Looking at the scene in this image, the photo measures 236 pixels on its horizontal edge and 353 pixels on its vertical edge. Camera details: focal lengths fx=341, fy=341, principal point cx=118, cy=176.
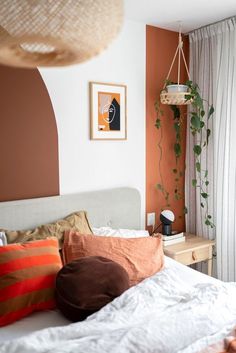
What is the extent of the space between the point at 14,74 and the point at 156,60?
4.18ft

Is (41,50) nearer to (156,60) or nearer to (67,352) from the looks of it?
(67,352)

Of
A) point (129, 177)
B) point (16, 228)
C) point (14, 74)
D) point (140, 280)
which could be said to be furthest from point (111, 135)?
point (140, 280)

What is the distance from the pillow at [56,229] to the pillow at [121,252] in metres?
0.07

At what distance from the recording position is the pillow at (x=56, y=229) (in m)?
2.10

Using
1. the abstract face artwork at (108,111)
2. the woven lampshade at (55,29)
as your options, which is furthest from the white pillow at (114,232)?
the woven lampshade at (55,29)

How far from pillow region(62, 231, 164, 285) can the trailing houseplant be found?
0.94m

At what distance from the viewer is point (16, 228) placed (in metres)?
2.26

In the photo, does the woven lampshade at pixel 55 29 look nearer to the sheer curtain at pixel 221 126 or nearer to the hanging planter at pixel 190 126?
the hanging planter at pixel 190 126

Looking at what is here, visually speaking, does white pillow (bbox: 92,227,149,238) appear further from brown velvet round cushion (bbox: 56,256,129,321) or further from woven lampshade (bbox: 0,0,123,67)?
woven lampshade (bbox: 0,0,123,67)

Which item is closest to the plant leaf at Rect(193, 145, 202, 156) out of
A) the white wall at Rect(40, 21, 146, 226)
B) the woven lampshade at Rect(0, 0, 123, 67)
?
the white wall at Rect(40, 21, 146, 226)

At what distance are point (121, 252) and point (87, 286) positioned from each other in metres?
0.43

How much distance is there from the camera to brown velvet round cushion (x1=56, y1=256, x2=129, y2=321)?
5.54ft

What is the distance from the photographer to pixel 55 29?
93 cm

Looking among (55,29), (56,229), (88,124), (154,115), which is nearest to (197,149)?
(154,115)
